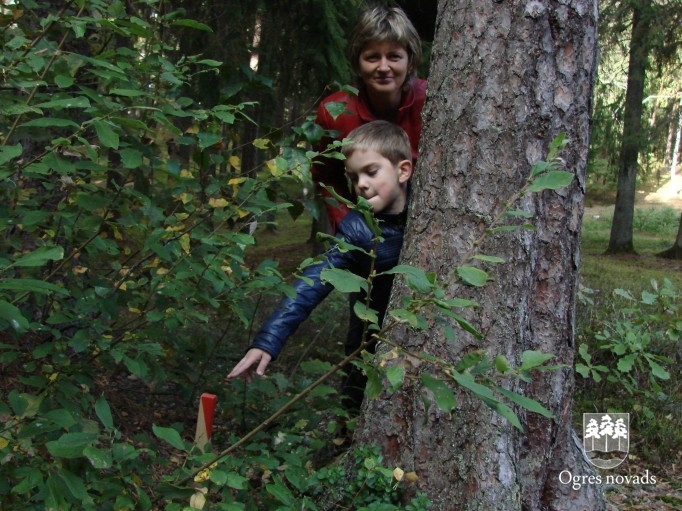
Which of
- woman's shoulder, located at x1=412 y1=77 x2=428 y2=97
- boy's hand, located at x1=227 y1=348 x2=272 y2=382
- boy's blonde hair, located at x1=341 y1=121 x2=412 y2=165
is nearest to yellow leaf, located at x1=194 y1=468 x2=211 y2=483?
boy's hand, located at x1=227 y1=348 x2=272 y2=382

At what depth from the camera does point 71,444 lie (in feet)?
4.99

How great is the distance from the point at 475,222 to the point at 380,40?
120cm

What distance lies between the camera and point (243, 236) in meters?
2.09

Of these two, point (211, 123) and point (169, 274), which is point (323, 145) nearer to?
point (211, 123)

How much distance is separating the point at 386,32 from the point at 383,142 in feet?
1.97

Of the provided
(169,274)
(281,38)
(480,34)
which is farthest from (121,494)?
(281,38)

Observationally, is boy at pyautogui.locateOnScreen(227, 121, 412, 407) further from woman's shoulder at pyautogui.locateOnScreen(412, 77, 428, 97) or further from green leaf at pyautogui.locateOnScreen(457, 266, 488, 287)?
green leaf at pyautogui.locateOnScreen(457, 266, 488, 287)

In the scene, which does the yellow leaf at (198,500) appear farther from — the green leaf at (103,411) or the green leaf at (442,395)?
the green leaf at (442,395)

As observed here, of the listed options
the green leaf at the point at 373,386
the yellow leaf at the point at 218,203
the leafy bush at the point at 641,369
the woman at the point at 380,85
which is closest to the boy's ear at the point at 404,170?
the woman at the point at 380,85

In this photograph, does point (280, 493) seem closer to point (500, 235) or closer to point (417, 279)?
point (417, 279)

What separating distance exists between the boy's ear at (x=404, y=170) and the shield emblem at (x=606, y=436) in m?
1.73

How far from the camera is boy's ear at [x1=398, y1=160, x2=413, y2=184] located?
2.86m

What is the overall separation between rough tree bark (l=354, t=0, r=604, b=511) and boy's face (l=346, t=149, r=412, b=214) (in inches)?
13.7

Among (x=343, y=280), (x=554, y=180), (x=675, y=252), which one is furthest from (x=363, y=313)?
(x=675, y=252)
